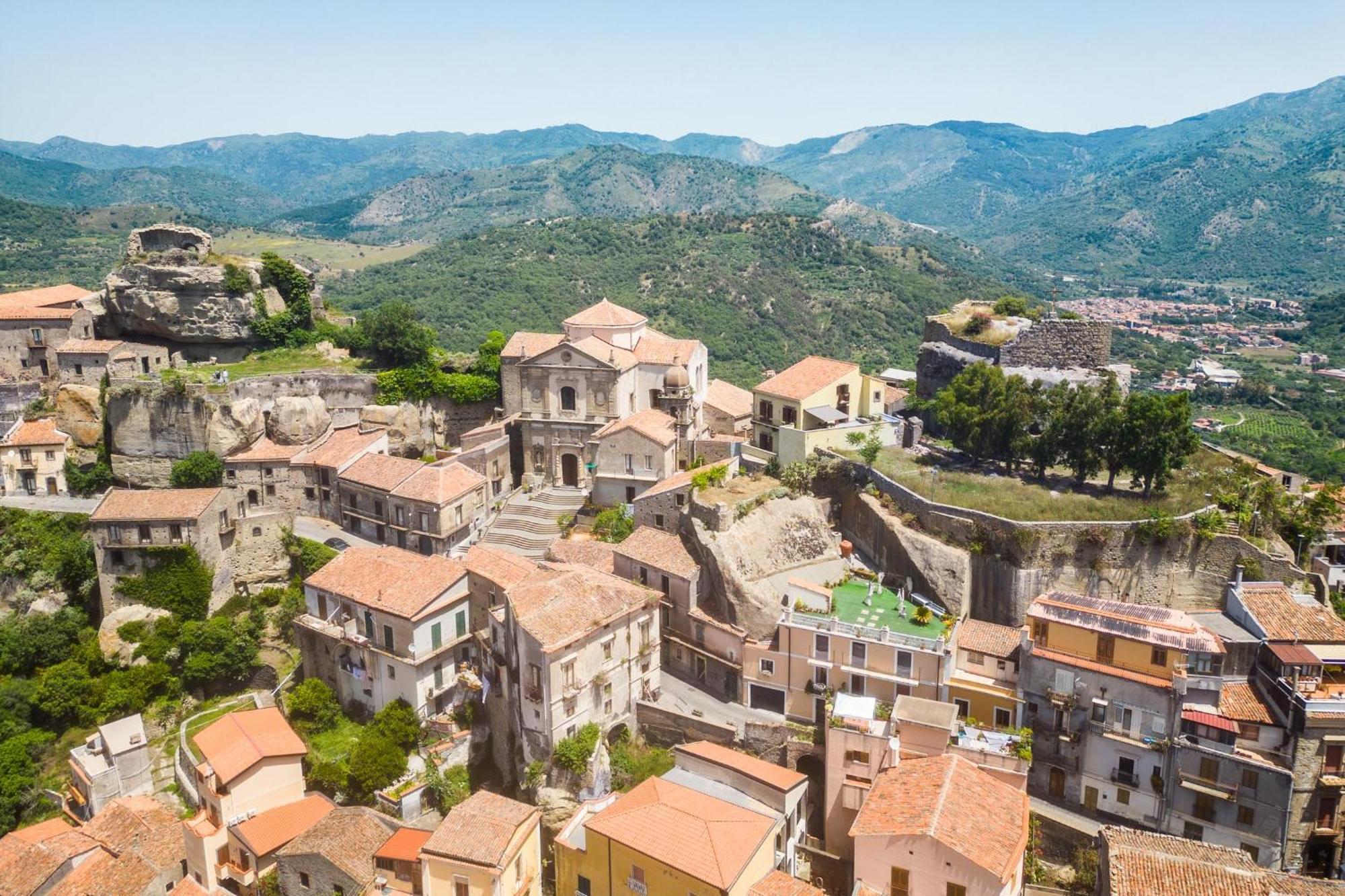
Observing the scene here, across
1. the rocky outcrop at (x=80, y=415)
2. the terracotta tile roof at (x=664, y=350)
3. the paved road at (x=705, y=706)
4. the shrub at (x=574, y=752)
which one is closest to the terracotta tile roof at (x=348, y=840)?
the shrub at (x=574, y=752)

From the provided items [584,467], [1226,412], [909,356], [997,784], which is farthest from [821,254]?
[997,784]

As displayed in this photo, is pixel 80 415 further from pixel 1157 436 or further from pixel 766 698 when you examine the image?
pixel 1157 436

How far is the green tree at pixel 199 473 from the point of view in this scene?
4759 cm

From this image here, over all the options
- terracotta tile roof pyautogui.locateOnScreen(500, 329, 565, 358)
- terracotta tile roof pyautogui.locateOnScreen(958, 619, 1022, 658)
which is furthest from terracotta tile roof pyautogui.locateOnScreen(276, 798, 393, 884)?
terracotta tile roof pyautogui.locateOnScreen(500, 329, 565, 358)

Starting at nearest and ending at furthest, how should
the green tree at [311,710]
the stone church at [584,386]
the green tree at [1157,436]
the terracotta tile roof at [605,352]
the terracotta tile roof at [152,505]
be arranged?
the green tree at [1157,436]
the green tree at [311,710]
the terracotta tile roof at [152,505]
the terracotta tile roof at [605,352]
the stone church at [584,386]

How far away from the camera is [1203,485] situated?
36688 mm

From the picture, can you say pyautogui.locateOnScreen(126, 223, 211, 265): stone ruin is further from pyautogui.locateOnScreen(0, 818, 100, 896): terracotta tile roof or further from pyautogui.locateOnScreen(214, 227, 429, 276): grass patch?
pyautogui.locateOnScreen(214, 227, 429, 276): grass patch

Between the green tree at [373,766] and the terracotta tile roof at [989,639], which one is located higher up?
the terracotta tile roof at [989,639]

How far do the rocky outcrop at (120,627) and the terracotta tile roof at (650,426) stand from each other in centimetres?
2283

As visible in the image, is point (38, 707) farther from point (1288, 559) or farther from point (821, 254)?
point (821, 254)

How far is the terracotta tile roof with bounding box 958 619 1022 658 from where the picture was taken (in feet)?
109

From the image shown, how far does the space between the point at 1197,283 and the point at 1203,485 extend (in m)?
189

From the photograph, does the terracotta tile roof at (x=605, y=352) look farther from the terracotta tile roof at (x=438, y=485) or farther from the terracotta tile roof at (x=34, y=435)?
the terracotta tile roof at (x=34, y=435)

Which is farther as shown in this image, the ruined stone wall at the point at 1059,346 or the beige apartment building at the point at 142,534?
the ruined stone wall at the point at 1059,346
